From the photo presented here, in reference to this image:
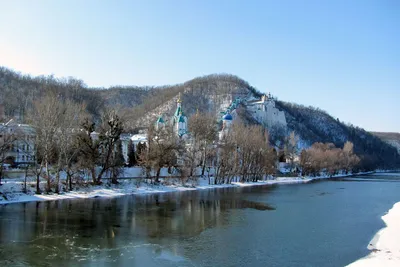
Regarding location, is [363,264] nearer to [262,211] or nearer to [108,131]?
[262,211]

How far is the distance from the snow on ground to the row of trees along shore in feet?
80.9

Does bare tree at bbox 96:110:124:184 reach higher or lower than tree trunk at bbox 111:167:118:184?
higher

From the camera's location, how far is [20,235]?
17516mm

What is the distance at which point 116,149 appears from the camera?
146ft

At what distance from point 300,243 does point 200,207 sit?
1220 cm

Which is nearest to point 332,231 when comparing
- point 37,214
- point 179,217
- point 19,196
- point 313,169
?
point 179,217

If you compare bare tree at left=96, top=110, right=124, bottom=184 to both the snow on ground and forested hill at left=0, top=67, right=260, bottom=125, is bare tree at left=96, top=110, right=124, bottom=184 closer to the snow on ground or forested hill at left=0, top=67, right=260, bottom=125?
the snow on ground

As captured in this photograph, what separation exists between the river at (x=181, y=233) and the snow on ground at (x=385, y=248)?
1.55 ft

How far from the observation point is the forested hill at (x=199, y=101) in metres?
108

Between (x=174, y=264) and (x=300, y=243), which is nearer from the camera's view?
(x=174, y=264)

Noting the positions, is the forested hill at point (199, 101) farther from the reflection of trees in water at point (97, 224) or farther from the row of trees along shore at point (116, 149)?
the reflection of trees in water at point (97, 224)

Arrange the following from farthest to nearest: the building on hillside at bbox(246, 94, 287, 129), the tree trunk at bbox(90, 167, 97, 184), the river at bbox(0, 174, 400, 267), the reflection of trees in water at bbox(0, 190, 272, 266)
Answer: the building on hillside at bbox(246, 94, 287, 129) < the tree trunk at bbox(90, 167, 97, 184) < the reflection of trees in water at bbox(0, 190, 272, 266) < the river at bbox(0, 174, 400, 267)

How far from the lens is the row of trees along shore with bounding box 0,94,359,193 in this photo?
1271 inches

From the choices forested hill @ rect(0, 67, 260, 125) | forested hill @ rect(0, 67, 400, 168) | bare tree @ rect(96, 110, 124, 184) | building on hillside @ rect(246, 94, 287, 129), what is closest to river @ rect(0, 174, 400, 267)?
bare tree @ rect(96, 110, 124, 184)
